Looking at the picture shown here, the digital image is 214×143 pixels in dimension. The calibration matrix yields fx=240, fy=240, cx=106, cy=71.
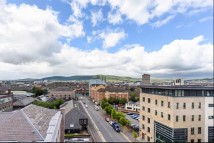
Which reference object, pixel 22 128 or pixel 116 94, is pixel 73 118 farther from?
pixel 116 94

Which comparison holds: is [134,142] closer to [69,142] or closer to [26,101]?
[69,142]

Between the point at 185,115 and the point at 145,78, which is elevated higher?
the point at 145,78

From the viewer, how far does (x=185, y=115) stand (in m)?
24.7

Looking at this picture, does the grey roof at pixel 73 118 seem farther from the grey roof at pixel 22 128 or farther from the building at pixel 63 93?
the building at pixel 63 93

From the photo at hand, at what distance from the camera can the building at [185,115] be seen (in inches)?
927

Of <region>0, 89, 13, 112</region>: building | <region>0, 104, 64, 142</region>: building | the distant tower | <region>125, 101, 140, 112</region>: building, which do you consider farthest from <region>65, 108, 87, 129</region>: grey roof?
<region>125, 101, 140, 112</region>: building

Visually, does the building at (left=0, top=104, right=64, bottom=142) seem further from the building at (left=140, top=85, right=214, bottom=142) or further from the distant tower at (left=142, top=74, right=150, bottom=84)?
the distant tower at (left=142, top=74, right=150, bottom=84)

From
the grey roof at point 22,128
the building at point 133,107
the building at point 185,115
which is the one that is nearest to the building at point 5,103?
the building at point 133,107

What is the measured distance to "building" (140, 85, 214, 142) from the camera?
23547 millimetres

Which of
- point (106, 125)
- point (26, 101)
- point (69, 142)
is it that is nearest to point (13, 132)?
point (69, 142)

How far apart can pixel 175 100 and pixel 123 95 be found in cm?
5722

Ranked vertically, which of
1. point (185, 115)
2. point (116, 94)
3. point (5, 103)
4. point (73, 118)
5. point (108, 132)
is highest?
point (185, 115)

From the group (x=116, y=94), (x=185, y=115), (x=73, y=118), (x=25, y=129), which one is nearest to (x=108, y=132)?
(x=73, y=118)

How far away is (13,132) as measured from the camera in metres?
19.9
